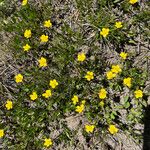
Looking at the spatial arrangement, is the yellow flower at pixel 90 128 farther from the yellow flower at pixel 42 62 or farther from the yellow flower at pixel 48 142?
the yellow flower at pixel 42 62

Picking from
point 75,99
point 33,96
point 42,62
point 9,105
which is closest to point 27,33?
point 42,62

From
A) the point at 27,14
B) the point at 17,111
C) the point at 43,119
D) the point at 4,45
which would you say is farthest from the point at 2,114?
the point at 27,14

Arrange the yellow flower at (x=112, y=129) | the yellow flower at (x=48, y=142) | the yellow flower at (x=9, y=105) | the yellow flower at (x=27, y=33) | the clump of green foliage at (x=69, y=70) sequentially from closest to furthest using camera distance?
the yellow flower at (x=112, y=129)
the yellow flower at (x=48, y=142)
the clump of green foliage at (x=69, y=70)
the yellow flower at (x=9, y=105)
the yellow flower at (x=27, y=33)

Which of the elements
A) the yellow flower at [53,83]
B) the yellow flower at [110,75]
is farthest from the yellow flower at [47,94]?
the yellow flower at [110,75]

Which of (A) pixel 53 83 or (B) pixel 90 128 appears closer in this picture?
(B) pixel 90 128

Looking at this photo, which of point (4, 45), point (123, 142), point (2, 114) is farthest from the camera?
point (4, 45)

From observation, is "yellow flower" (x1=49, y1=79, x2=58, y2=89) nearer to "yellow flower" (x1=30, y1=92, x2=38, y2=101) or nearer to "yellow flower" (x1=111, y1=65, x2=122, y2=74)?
"yellow flower" (x1=30, y1=92, x2=38, y2=101)

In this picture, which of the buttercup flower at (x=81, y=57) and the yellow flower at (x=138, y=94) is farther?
the buttercup flower at (x=81, y=57)

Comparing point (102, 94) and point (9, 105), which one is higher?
point (102, 94)

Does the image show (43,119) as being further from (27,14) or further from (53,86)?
(27,14)

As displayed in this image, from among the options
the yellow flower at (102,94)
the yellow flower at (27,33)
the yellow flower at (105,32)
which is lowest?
the yellow flower at (102,94)

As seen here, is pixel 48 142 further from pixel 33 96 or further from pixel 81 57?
pixel 81 57
